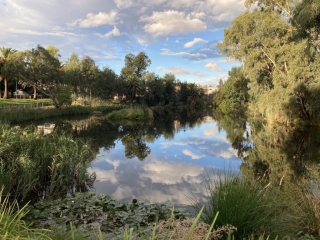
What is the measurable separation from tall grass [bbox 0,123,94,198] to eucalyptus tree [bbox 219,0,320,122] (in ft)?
55.5

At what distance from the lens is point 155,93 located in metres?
58.0

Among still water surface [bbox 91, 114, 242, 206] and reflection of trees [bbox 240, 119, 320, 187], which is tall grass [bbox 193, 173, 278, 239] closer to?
still water surface [bbox 91, 114, 242, 206]

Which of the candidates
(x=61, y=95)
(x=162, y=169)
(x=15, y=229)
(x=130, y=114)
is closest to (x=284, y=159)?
(x=162, y=169)

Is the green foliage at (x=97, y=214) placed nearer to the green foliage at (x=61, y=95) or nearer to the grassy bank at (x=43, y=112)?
the grassy bank at (x=43, y=112)

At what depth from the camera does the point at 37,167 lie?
24.5 ft

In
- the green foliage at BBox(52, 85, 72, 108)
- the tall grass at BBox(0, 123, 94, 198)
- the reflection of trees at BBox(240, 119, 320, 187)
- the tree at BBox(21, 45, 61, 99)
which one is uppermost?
the tree at BBox(21, 45, 61, 99)

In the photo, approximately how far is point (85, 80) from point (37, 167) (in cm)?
4228

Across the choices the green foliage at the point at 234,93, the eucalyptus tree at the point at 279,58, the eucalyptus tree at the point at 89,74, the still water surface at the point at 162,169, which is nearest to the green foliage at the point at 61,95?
the eucalyptus tree at the point at 89,74

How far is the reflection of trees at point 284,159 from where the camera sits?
30.2 feet

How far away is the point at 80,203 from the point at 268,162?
27.6 feet

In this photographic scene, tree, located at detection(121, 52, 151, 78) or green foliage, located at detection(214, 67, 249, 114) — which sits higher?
tree, located at detection(121, 52, 151, 78)

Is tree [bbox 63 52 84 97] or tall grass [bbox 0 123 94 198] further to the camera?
tree [bbox 63 52 84 97]

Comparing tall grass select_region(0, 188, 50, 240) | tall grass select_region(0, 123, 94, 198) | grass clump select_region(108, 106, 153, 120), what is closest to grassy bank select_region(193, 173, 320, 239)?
tall grass select_region(0, 188, 50, 240)

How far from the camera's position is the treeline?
35281mm
